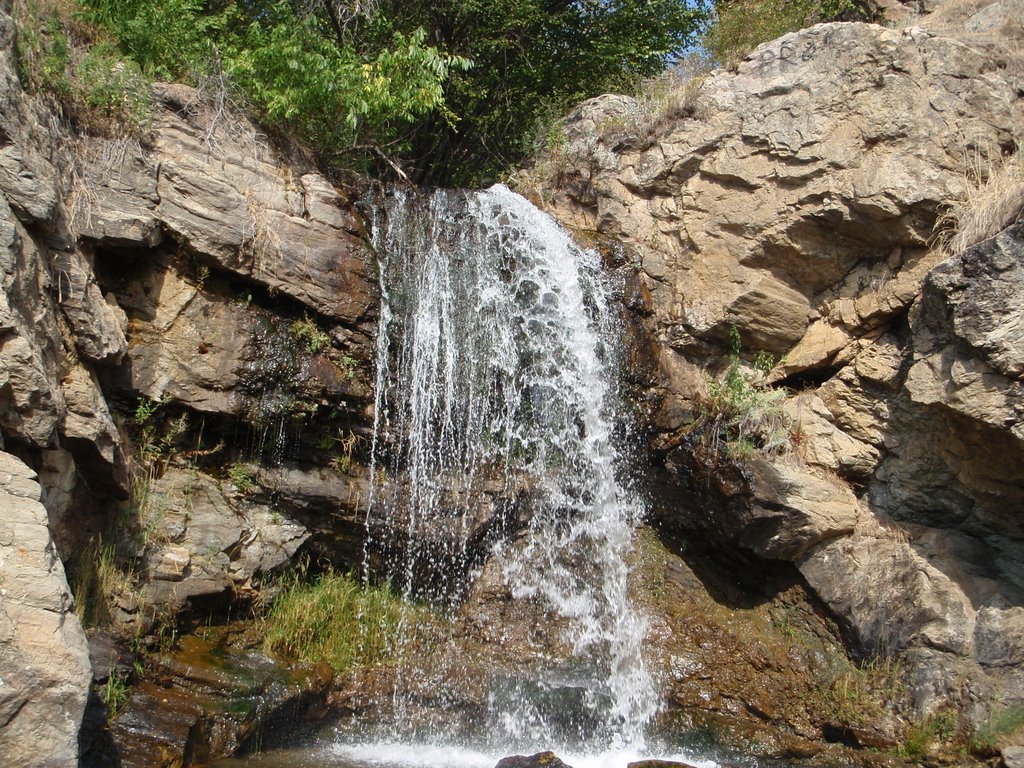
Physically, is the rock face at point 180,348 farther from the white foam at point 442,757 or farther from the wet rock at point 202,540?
the white foam at point 442,757

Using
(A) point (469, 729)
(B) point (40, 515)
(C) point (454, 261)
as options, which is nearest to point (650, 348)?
(C) point (454, 261)

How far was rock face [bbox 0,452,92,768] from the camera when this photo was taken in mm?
3480

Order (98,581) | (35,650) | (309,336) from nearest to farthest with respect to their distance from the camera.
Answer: (35,650), (98,581), (309,336)

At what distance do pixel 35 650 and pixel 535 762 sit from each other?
277cm

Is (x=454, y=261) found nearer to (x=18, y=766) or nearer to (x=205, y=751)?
(x=205, y=751)

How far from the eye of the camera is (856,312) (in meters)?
7.72

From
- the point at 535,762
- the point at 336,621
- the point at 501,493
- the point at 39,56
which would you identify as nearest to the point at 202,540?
the point at 336,621

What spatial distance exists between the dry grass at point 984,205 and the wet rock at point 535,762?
16.0 ft

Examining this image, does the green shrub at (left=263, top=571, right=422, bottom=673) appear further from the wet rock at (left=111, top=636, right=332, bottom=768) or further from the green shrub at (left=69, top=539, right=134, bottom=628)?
the green shrub at (left=69, top=539, right=134, bottom=628)

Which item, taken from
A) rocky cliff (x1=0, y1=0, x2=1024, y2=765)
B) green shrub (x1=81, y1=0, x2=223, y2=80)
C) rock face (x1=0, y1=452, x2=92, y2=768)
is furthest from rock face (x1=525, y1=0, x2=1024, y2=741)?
rock face (x1=0, y1=452, x2=92, y2=768)

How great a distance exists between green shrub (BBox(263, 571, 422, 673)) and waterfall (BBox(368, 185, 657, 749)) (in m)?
0.28

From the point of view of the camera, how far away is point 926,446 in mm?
7020

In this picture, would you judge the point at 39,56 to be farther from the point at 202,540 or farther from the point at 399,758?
the point at 399,758

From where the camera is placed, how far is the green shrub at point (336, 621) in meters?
6.32
